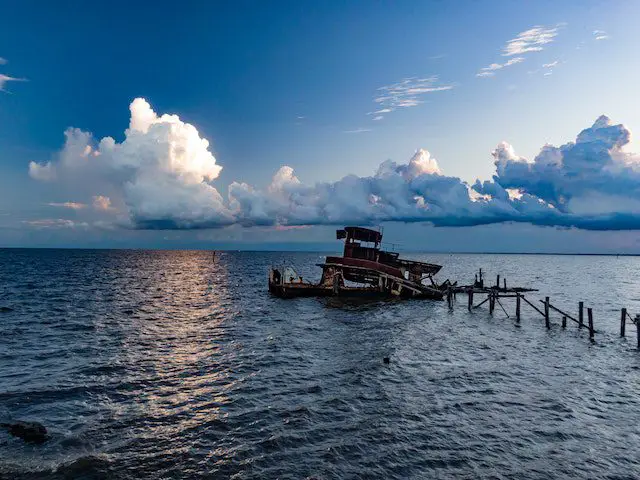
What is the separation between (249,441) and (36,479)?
5.58 metres

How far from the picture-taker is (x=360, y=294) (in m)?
45.5

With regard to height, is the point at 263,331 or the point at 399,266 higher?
the point at 399,266

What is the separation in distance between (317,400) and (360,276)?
31.8 metres

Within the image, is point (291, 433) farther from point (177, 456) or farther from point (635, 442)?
point (635, 442)

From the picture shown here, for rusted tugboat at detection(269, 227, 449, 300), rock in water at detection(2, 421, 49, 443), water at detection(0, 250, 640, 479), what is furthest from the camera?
rusted tugboat at detection(269, 227, 449, 300)

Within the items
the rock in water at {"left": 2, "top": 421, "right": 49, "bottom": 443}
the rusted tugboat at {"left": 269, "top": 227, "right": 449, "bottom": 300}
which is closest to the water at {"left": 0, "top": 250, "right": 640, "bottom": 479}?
the rock in water at {"left": 2, "top": 421, "right": 49, "bottom": 443}

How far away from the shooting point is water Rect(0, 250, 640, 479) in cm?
1148

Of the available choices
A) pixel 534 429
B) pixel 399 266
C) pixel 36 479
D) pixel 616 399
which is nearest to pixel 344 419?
pixel 534 429

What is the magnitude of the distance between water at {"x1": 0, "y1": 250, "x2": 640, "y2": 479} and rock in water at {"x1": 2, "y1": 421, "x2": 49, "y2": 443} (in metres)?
0.33

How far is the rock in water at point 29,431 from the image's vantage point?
12.1 meters

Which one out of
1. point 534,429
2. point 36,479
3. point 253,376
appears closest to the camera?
point 36,479

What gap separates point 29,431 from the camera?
12.3 m

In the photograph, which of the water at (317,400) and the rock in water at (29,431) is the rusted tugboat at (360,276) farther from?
the rock in water at (29,431)

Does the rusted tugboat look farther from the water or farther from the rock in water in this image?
the rock in water
